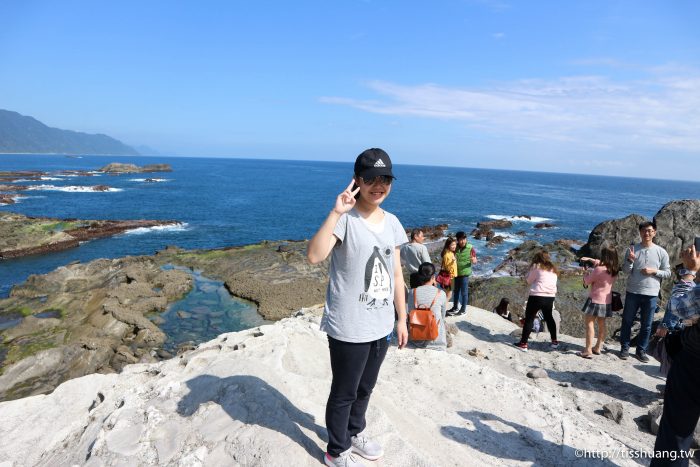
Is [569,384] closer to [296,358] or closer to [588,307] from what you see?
[588,307]

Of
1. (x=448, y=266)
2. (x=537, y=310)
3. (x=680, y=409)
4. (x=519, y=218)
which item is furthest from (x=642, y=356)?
(x=519, y=218)

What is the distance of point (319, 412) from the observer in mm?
4328

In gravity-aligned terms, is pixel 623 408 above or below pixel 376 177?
below

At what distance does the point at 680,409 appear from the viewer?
306 cm

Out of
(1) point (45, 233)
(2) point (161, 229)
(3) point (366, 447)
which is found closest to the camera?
(3) point (366, 447)

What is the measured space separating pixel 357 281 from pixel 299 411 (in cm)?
200

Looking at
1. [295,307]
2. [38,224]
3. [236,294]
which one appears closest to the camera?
[295,307]

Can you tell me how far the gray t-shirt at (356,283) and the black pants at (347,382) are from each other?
106 millimetres

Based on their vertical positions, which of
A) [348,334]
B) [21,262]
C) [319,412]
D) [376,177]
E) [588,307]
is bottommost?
[21,262]

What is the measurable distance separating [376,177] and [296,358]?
3.49 m

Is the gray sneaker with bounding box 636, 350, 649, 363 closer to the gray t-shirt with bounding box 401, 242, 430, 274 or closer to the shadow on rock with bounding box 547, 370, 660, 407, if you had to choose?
the shadow on rock with bounding box 547, 370, 660, 407

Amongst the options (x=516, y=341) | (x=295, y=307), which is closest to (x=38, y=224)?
(x=295, y=307)

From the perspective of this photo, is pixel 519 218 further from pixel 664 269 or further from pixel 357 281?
pixel 357 281

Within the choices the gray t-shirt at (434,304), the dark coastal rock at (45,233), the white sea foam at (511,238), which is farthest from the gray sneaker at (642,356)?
the dark coastal rock at (45,233)
